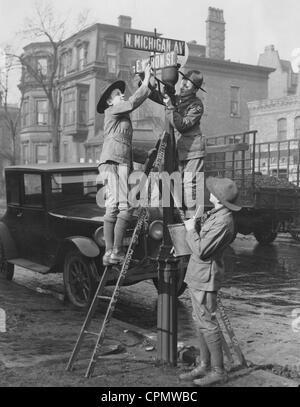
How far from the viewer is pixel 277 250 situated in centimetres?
1416

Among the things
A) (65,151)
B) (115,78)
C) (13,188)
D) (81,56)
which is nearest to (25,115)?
Result: (65,151)

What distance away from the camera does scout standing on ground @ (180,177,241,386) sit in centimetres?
429

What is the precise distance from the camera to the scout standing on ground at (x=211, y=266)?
14.1 feet

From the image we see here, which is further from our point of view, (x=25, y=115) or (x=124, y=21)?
(x=25, y=115)

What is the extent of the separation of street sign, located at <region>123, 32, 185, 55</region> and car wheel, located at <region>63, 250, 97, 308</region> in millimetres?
3254

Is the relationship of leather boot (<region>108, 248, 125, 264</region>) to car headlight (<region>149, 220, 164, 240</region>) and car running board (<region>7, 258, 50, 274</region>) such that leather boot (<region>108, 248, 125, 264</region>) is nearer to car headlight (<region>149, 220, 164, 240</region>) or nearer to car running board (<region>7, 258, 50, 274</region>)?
car headlight (<region>149, 220, 164, 240</region>)

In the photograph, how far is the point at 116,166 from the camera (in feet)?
17.5

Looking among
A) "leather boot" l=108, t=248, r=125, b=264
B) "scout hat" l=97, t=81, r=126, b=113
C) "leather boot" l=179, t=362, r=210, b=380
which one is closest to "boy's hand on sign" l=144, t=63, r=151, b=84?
"scout hat" l=97, t=81, r=126, b=113

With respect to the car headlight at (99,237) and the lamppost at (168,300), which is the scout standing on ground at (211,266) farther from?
the car headlight at (99,237)

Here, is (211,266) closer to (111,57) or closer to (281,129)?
(281,129)

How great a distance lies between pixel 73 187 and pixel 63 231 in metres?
0.87
